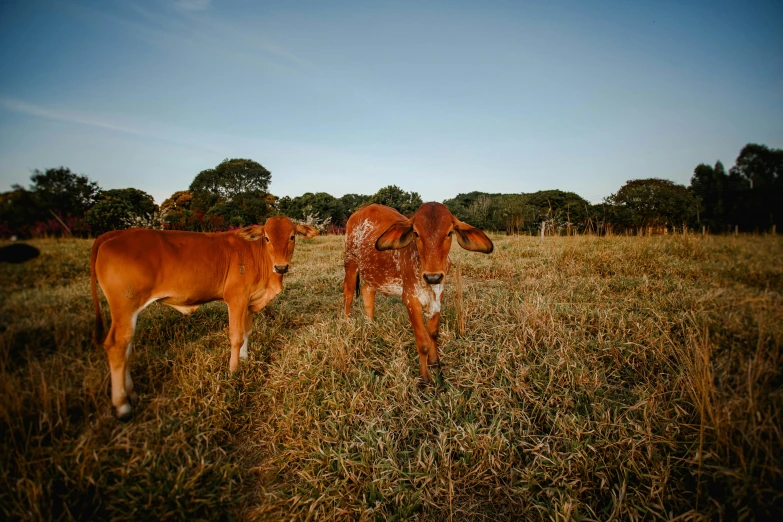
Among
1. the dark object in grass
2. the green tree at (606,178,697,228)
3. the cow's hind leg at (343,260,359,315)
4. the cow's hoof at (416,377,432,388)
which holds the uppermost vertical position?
the green tree at (606,178,697,228)

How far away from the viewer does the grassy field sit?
175cm

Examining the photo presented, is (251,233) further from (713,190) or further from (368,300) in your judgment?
(713,190)

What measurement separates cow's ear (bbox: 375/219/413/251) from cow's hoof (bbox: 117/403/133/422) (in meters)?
2.50

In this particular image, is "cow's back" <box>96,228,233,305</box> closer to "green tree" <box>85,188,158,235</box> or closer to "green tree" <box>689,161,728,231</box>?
"green tree" <box>85,188,158,235</box>

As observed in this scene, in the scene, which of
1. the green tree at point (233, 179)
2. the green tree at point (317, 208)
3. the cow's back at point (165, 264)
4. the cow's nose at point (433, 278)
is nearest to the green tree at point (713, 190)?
the cow's nose at point (433, 278)

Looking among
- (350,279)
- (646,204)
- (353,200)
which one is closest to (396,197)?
(353,200)

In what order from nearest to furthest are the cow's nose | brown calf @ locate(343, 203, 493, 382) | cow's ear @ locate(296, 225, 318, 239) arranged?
the cow's nose < brown calf @ locate(343, 203, 493, 382) < cow's ear @ locate(296, 225, 318, 239)

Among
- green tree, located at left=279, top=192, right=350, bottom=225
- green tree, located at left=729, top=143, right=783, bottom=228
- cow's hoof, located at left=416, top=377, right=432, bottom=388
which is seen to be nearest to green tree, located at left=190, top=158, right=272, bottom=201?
green tree, located at left=279, top=192, right=350, bottom=225

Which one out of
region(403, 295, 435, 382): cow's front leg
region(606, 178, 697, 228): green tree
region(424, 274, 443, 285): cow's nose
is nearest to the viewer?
region(424, 274, 443, 285): cow's nose

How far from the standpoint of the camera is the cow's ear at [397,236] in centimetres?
355

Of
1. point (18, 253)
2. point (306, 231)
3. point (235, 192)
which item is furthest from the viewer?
point (235, 192)

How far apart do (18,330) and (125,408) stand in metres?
0.91

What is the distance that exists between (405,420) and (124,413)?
7.08 ft

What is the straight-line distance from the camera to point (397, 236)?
11.7ft
